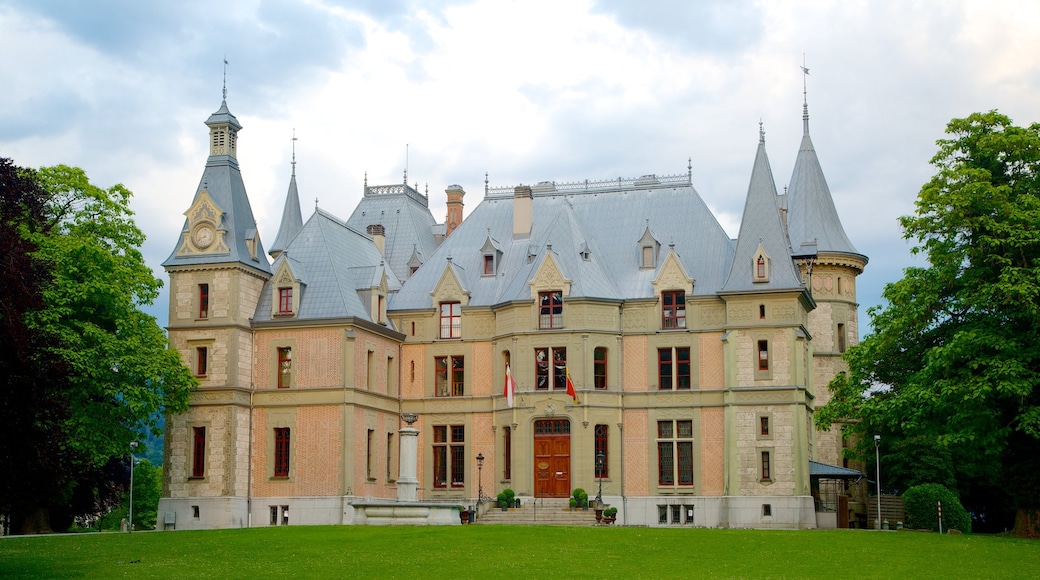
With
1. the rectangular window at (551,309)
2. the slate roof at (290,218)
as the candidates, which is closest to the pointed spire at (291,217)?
the slate roof at (290,218)

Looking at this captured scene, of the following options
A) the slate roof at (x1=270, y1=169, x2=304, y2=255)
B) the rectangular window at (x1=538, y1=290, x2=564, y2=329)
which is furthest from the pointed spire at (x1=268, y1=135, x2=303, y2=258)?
the rectangular window at (x1=538, y1=290, x2=564, y2=329)

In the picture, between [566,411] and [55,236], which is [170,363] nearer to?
[55,236]

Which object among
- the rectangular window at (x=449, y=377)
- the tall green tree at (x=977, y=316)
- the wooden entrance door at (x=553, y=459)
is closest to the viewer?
the tall green tree at (x=977, y=316)

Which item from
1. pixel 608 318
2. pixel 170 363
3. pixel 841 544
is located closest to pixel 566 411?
pixel 608 318

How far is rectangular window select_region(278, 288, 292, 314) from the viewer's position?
177ft

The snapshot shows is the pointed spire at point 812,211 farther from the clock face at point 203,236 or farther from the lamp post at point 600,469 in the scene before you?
the clock face at point 203,236

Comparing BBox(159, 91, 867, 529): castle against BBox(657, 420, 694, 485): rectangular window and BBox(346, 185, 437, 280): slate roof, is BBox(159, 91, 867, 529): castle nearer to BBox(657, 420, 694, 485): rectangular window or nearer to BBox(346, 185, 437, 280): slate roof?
BBox(657, 420, 694, 485): rectangular window

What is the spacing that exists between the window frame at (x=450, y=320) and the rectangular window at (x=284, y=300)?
6.93m

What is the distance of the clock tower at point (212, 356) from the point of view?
51.8 meters

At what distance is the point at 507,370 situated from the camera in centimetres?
5384

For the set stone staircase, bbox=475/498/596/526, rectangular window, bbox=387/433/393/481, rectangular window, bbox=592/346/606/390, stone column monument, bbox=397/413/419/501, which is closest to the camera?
stone column monument, bbox=397/413/419/501

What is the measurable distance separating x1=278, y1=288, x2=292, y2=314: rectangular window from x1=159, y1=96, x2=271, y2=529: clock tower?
1085 mm

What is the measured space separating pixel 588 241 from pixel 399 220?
1233 cm

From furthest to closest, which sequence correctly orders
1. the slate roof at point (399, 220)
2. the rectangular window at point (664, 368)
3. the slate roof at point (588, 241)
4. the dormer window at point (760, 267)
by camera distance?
the slate roof at point (399, 220), the slate roof at point (588, 241), the rectangular window at point (664, 368), the dormer window at point (760, 267)
